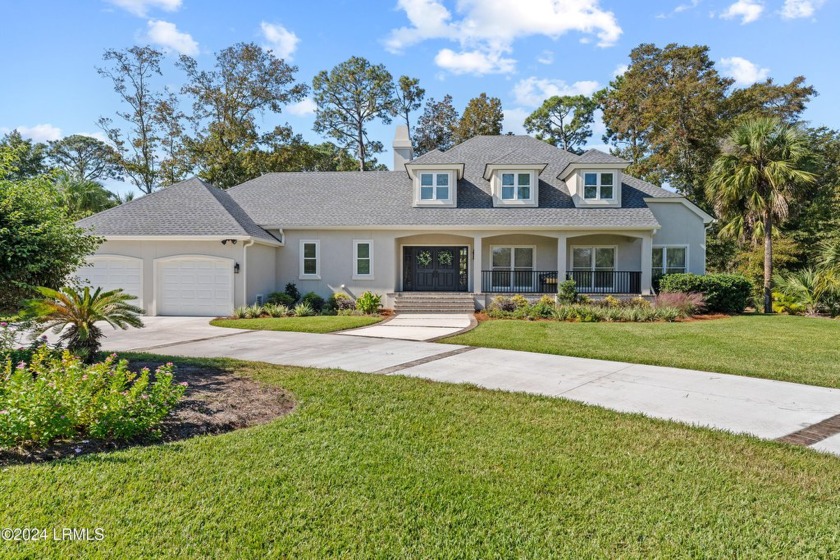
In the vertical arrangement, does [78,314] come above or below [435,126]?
below

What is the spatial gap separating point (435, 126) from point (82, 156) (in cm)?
3787

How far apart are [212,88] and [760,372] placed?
3152 cm

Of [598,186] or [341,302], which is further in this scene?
[598,186]

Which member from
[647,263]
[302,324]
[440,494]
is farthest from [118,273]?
[647,263]

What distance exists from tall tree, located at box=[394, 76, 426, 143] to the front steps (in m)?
21.0

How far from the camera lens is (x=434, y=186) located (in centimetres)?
1844

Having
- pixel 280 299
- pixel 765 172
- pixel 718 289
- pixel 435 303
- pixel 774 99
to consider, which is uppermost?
pixel 774 99

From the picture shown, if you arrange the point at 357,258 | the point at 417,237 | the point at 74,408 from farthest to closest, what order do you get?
the point at 417,237 → the point at 357,258 → the point at 74,408

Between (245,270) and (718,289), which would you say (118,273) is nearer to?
(245,270)

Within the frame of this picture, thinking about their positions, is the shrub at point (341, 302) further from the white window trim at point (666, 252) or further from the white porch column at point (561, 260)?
the white window trim at point (666, 252)

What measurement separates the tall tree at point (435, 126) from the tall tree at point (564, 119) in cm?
615

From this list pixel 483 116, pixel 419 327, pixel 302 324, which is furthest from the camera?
pixel 483 116

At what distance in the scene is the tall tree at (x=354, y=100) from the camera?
110 ft

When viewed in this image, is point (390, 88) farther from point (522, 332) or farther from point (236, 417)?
point (236, 417)
